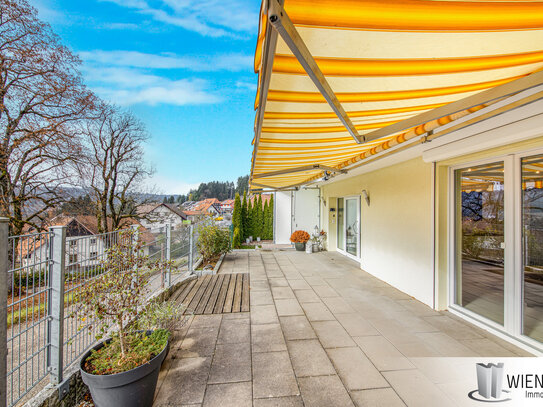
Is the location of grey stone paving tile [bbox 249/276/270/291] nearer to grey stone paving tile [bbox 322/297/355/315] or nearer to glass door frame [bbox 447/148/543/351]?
grey stone paving tile [bbox 322/297/355/315]

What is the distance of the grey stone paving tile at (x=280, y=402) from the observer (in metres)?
2.66

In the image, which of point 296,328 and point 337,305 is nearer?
point 296,328

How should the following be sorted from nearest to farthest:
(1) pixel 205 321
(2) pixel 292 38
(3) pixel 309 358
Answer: (2) pixel 292 38, (3) pixel 309 358, (1) pixel 205 321

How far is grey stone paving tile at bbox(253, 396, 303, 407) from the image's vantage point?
8.73ft

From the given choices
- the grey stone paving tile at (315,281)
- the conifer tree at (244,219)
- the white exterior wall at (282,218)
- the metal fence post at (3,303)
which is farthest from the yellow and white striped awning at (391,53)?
the conifer tree at (244,219)

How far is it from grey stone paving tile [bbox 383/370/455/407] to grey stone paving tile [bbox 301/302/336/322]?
1689 millimetres

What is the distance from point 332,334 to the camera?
4184 millimetres

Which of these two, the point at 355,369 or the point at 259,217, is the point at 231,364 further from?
the point at 259,217

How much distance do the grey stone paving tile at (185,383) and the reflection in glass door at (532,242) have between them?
497 centimetres

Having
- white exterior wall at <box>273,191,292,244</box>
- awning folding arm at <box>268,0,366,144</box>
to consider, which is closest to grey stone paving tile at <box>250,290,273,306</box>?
awning folding arm at <box>268,0,366,144</box>

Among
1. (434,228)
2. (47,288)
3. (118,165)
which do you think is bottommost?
(47,288)

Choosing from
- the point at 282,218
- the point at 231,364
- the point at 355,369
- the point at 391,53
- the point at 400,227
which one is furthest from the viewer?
the point at 282,218

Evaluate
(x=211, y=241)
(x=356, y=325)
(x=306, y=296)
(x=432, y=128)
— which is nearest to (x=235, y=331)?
(x=356, y=325)

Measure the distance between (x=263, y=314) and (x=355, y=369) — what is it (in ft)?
7.02
